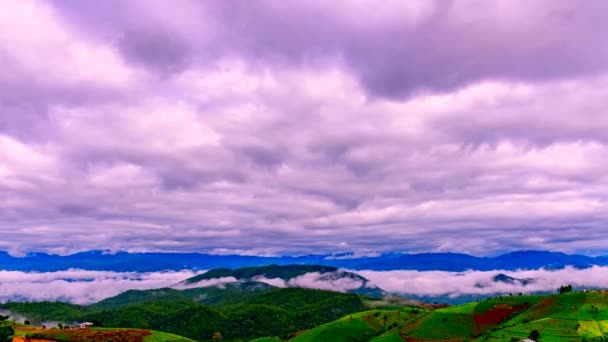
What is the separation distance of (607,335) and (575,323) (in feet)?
61.0

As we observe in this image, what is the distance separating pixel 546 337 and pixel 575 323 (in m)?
28.1

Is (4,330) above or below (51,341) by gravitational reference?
above

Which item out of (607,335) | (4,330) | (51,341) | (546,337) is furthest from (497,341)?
(51,341)

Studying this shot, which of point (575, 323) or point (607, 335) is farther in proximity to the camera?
point (575, 323)

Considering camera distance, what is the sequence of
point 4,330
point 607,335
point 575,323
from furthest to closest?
point 575,323
point 607,335
point 4,330

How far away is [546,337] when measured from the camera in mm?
172250

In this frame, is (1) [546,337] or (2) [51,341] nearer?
(1) [546,337]

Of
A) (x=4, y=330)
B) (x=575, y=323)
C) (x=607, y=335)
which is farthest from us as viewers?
(x=575, y=323)

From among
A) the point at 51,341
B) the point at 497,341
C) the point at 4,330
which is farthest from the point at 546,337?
the point at 51,341

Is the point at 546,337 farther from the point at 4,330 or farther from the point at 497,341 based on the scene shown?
the point at 4,330

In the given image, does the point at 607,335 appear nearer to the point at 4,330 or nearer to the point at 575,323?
the point at 575,323

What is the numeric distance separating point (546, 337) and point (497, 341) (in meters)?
18.1

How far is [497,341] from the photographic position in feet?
566

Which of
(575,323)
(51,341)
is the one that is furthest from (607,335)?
(51,341)
